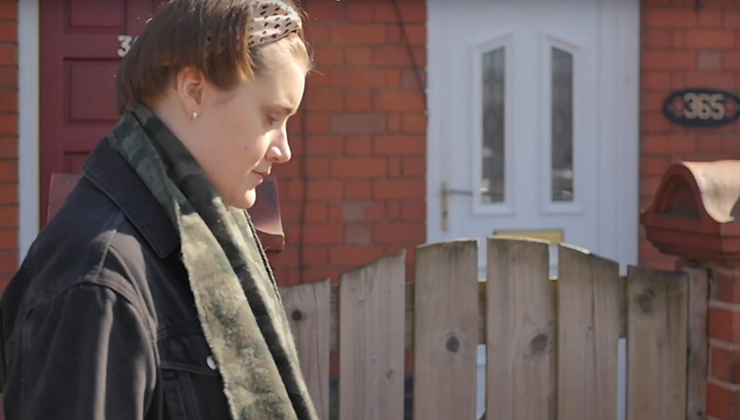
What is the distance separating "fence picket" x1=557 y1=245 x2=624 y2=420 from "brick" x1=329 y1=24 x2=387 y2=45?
245 cm

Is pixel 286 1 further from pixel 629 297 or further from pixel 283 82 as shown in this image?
pixel 629 297

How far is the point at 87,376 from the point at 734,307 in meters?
2.22

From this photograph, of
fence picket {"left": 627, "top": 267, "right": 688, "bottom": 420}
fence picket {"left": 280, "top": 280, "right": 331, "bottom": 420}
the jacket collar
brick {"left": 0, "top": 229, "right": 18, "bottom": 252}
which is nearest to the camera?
the jacket collar

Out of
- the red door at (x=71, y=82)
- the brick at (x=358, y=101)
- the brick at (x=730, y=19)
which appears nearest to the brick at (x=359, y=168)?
the brick at (x=358, y=101)

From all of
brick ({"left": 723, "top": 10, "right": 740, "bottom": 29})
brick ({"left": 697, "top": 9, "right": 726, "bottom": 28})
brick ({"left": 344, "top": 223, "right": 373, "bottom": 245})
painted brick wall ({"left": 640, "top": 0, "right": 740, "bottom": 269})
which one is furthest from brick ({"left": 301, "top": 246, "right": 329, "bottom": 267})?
brick ({"left": 723, "top": 10, "right": 740, "bottom": 29})

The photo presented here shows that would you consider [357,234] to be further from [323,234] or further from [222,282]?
[222,282]

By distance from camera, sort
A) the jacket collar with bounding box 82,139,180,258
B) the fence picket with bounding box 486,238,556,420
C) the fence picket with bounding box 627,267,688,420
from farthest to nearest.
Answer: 1. the fence picket with bounding box 627,267,688,420
2. the fence picket with bounding box 486,238,556,420
3. the jacket collar with bounding box 82,139,180,258

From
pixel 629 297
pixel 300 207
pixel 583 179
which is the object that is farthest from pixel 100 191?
pixel 583 179

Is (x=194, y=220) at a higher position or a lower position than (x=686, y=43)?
lower

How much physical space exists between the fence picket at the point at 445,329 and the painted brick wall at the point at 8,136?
107 inches

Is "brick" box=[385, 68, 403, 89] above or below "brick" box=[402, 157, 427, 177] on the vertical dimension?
above

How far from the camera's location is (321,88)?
5172mm

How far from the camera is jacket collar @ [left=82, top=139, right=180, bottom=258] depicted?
1437 millimetres

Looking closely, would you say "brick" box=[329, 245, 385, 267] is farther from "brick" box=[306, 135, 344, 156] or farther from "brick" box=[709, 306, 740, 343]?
"brick" box=[709, 306, 740, 343]
